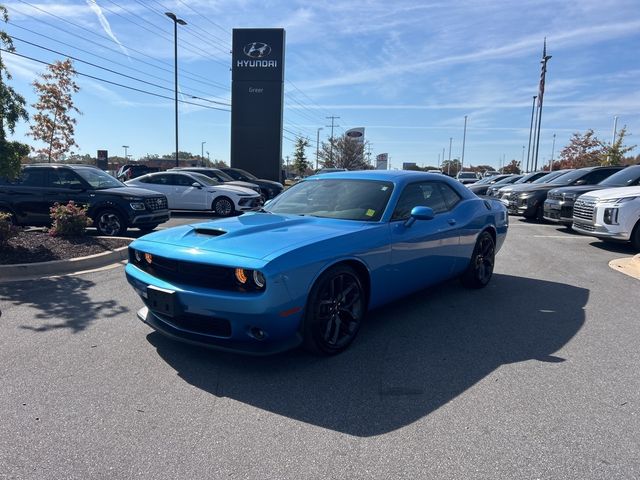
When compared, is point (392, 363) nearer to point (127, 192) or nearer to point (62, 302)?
point (62, 302)

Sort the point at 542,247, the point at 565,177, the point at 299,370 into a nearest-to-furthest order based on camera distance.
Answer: the point at 299,370
the point at 542,247
the point at 565,177

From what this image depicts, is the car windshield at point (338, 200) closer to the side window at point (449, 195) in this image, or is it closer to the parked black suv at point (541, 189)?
the side window at point (449, 195)

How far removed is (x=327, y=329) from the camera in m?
3.82

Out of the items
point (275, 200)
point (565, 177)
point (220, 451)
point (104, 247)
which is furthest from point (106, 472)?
point (565, 177)

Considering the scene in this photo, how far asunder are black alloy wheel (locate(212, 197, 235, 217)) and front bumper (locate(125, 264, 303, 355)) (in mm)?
11729

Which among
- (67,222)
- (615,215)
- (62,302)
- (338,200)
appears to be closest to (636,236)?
(615,215)

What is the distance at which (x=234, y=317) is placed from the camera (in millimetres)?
3385

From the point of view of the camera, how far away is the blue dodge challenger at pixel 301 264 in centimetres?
340

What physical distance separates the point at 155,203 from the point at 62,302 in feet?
17.6

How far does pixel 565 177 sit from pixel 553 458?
45.4 ft

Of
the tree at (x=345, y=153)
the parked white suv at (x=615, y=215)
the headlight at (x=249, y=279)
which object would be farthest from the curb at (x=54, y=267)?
the tree at (x=345, y=153)

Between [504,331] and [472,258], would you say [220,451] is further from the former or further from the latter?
[472,258]

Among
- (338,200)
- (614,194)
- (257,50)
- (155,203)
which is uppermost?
(257,50)

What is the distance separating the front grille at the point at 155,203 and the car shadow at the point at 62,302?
12.8ft
